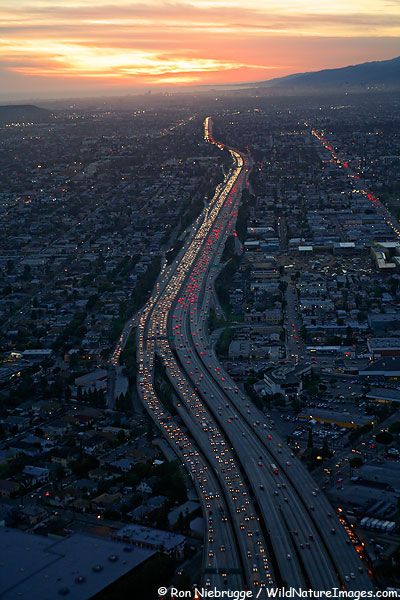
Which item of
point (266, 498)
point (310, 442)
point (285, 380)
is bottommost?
point (266, 498)

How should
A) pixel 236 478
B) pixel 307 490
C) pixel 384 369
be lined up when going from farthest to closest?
pixel 384 369, pixel 236 478, pixel 307 490

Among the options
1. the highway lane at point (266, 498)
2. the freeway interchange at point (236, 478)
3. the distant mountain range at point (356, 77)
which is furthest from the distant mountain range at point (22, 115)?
the highway lane at point (266, 498)

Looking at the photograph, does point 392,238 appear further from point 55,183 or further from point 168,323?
point 55,183

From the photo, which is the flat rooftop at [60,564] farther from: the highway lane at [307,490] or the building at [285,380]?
the building at [285,380]

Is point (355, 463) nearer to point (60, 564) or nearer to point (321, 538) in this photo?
point (321, 538)

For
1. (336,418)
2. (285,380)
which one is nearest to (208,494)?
(336,418)

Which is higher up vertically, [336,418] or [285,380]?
[285,380]
